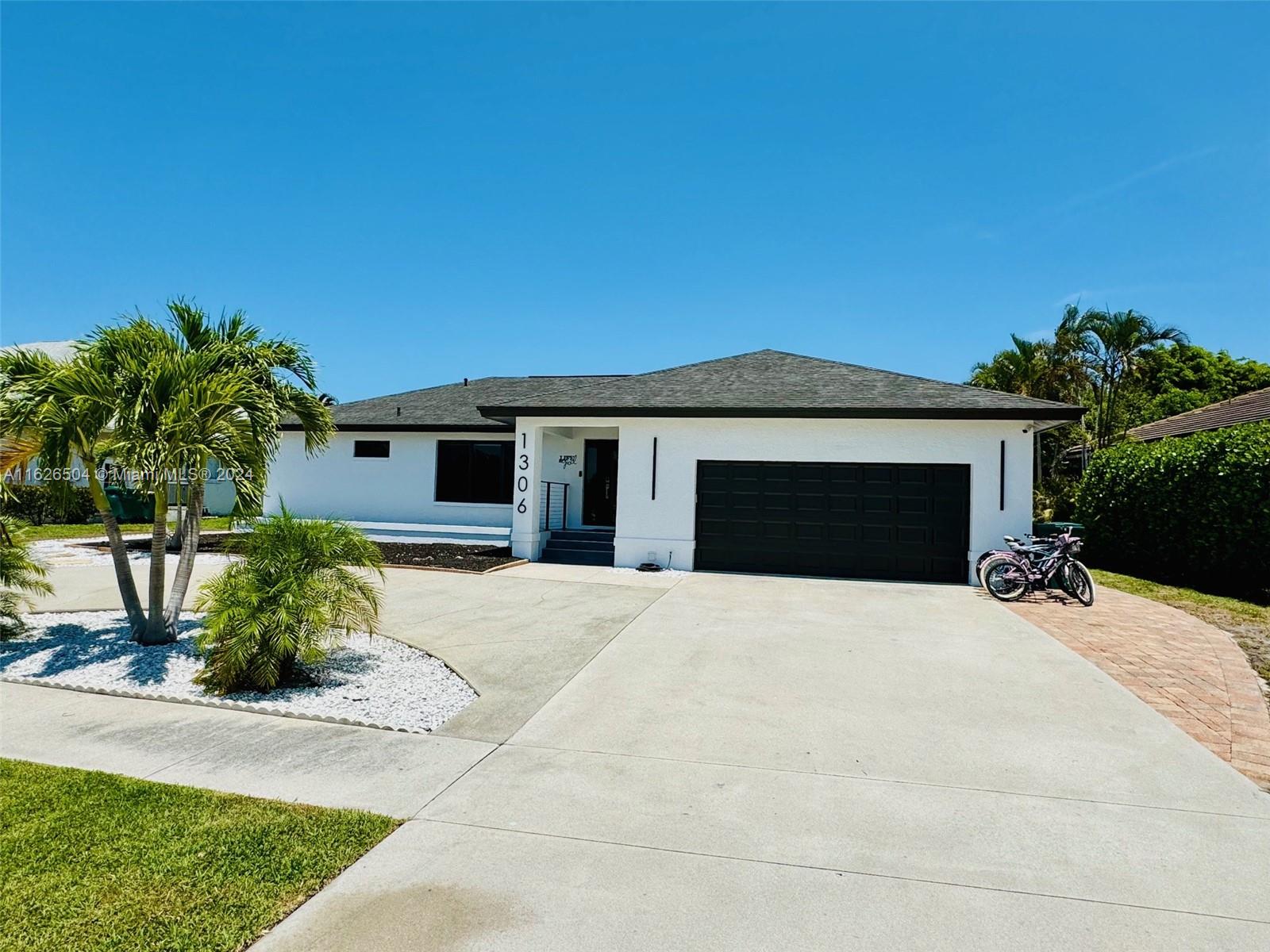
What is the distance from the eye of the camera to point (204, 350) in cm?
697

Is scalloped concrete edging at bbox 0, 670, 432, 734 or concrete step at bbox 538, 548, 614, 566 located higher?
concrete step at bbox 538, 548, 614, 566

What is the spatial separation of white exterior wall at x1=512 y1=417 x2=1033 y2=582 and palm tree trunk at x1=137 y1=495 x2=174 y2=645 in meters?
7.68

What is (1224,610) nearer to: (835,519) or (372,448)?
(835,519)

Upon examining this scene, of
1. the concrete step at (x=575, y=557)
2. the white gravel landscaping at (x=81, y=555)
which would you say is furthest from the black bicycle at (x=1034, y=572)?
the white gravel landscaping at (x=81, y=555)

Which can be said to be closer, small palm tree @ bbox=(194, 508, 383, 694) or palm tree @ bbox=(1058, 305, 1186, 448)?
small palm tree @ bbox=(194, 508, 383, 694)

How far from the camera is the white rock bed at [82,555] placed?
13.2 meters

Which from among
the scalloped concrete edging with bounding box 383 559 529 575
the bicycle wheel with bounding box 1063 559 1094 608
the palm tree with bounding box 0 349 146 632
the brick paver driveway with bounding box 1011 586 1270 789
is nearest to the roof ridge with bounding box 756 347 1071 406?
the bicycle wheel with bounding box 1063 559 1094 608

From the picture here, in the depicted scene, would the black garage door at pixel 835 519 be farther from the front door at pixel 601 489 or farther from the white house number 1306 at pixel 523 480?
the front door at pixel 601 489

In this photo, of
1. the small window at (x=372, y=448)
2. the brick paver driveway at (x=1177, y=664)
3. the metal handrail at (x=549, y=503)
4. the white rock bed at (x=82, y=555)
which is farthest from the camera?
the small window at (x=372, y=448)

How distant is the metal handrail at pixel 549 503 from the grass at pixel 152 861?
11.0m

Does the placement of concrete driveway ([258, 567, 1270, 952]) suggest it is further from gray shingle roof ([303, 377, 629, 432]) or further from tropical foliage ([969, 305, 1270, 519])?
tropical foliage ([969, 305, 1270, 519])

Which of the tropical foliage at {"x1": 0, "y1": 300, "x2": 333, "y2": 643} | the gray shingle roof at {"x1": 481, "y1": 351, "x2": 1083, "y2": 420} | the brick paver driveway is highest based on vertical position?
the gray shingle roof at {"x1": 481, "y1": 351, "x2": 1083, "y2": 420}

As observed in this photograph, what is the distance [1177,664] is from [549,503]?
11.8m

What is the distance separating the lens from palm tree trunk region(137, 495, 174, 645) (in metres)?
6.59
